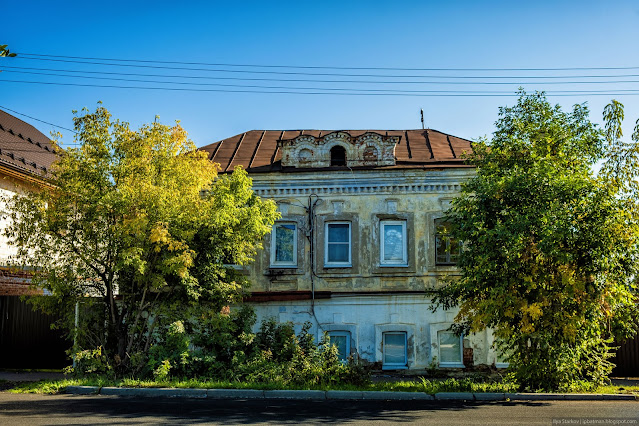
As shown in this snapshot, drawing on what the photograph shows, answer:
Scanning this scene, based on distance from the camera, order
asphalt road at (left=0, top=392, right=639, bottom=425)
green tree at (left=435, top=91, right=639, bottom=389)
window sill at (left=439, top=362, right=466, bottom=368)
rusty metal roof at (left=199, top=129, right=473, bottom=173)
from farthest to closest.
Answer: rusty metal roof at (left=199, top=129, right=473, bottom=173) → window sill at (left=439, top=362, right=466, bottom=368) → green tree at (left=435, top=91, right=639, bottom=389) → asphalt road at (left=0, top=392, right=639, bottom=425)

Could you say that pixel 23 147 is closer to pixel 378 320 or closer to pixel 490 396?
pixel 378 320

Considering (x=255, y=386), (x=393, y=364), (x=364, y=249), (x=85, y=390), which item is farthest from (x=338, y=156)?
(x=85, y=390)

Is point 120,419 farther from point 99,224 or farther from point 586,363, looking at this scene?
point 586,363

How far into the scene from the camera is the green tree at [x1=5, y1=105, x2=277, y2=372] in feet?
42.8

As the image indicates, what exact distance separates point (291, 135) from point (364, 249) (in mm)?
5723

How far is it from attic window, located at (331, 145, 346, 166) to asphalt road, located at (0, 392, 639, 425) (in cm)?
862

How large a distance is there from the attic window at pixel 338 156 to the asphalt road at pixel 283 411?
8.62m

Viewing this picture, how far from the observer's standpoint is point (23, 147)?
69.5 feet

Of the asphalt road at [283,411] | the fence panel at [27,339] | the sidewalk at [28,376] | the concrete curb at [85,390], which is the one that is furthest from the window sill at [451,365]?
the fence panel at [27,339]

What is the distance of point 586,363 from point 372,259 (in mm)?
6717

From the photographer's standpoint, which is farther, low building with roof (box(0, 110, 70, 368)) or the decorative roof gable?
the decorative roof gable

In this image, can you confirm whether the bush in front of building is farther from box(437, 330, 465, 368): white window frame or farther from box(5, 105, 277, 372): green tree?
box(437, 330, 465, 368): white window frame

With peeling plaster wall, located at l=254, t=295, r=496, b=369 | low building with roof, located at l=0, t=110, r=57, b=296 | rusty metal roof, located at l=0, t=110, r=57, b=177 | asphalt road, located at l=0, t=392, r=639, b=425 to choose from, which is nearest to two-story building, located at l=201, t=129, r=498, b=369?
peeling plaster wall, located at l=254, t=295, r=496, b=369

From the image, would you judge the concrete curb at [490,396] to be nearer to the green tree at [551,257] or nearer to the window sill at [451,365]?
the green tree at [551,257]
